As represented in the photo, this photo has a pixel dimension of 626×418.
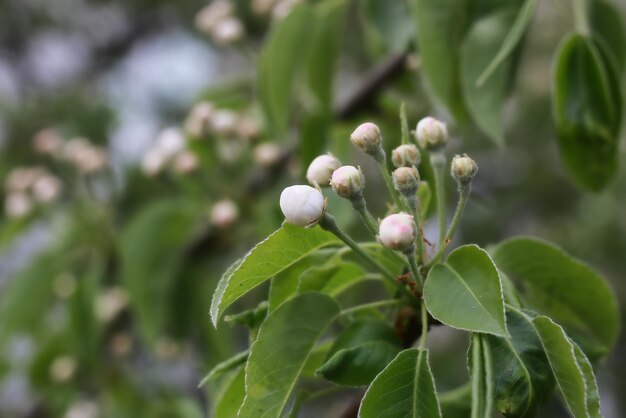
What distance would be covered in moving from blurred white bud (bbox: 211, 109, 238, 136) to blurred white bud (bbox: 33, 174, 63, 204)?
16.5 inches

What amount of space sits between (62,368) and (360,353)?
1.17 m

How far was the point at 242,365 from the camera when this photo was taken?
2.09 feet

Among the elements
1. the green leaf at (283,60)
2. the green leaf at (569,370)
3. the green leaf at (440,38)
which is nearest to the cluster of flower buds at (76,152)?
the green leaf at (283,60)

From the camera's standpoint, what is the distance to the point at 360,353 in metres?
0.62

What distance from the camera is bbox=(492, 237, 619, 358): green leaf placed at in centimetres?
71

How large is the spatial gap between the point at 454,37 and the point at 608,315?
37 centimetres

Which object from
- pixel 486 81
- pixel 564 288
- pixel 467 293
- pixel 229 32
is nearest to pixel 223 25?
pixel 229 32

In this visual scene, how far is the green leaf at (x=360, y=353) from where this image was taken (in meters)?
0.61

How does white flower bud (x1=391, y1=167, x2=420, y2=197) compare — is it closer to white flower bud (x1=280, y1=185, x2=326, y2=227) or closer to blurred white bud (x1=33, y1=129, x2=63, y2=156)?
white flower bud (x1=280, y1=185, x2=326, y2=227)

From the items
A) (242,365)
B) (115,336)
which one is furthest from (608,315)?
(115,336)

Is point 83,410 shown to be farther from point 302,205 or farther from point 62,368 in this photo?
point 302,205

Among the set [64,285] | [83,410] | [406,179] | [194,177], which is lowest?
[83,410]

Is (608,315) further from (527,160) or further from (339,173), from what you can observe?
(527,160)

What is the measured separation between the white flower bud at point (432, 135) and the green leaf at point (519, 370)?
0.16 meters
